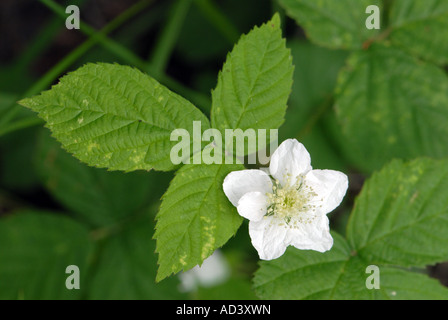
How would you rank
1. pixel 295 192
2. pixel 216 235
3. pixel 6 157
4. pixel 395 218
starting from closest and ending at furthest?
pixel 216 235 < pixel 295 192 < pixel 395 218 < pixel 6 157

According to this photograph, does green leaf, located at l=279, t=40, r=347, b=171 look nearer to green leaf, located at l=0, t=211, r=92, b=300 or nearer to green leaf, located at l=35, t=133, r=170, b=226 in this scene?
green leaf, located at l=35, t=133, r=170, b=226

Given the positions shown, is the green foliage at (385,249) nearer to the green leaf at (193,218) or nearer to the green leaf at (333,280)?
the green leaf at (333,280)

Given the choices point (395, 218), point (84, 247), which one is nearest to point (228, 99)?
point (395, 218)

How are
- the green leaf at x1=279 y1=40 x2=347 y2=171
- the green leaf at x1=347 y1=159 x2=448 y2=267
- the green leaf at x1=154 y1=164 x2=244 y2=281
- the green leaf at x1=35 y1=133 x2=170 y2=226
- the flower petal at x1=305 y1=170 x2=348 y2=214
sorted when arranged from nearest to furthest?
the green leaf at x1=154 y1=164 x2=244 y2=281 < the flower petal at x1=305 y1=170 x2=348 y2=214 < the green leaf at x1=347 y1=159 x2=448 y2=267 < the green leaf at x1=35 y1=133 x2=170 y2=226 < the green leaf at x1=279 y1=40 x2=347 y2=171

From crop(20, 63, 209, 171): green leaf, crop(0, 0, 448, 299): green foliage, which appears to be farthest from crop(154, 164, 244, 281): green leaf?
crop(20, 63, 209, 171): green leaf

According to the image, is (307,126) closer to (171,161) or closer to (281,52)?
(281,52)

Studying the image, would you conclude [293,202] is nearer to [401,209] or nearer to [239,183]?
[239,183]
